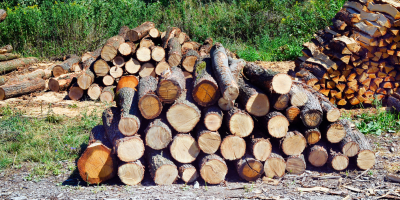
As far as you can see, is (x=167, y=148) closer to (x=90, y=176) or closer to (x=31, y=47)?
(x=90, y=176)

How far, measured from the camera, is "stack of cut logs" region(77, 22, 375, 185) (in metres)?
3.96

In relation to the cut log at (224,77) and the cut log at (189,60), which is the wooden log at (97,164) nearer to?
the cut log at (224,77)

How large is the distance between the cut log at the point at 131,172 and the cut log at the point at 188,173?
1.45 ft

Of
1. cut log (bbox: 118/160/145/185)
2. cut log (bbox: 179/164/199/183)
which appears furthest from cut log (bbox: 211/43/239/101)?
cut log (bbox: 118/160/145/185)

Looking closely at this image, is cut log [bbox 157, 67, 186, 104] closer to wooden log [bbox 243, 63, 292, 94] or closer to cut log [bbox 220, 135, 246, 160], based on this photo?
cut log [bbox 220, 135, 246, 160]

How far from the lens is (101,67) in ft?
25.2

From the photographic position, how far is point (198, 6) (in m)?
14.1

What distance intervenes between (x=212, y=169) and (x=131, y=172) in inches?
35.8

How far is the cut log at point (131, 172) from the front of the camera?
3.92 m

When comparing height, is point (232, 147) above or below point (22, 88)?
below

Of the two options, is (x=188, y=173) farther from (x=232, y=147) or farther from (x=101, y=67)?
(x=101, y=67)

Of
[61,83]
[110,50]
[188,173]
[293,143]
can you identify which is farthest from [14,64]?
[293,143]

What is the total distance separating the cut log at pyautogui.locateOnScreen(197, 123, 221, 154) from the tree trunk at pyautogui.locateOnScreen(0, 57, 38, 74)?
25.7ft

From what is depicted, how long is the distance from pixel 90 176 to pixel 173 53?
4.11 metres
